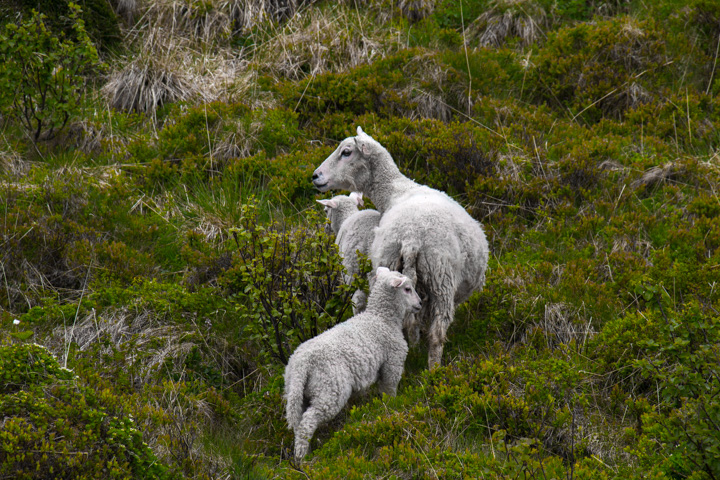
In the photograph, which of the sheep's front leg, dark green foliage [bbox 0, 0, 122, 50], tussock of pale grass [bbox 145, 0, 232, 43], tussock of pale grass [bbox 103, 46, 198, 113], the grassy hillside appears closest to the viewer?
the grassy hillside

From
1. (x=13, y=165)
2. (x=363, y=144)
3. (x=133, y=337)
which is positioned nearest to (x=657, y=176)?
(x=363, y=144)

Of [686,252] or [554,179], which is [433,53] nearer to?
[554,179]

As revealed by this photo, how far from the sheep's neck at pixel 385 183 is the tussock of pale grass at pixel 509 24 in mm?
5699

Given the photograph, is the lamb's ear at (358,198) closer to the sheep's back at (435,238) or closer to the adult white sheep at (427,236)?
the adult white sheep at (427,236)

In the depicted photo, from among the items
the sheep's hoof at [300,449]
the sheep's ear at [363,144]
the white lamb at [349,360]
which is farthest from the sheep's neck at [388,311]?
the sheep's ear at [363,144]

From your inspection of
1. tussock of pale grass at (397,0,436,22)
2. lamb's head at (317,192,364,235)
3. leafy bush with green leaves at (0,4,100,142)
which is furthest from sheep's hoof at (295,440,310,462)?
tussock of pale grass at (397,0,436,22)

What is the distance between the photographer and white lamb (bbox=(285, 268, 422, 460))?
5.23 meters

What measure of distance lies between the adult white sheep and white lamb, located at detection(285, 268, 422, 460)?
0.88 ft

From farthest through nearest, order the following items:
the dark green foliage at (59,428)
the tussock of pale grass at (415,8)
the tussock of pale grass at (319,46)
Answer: the tussock of pale grass at (415,8), the tussock of pale grass at (319,46), the dark green foliage at (59,428)

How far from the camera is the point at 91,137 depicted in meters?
9.80

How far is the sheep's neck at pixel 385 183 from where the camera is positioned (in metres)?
6.99

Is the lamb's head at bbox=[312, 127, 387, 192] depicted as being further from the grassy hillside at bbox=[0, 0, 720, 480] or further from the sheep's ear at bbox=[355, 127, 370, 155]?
the grassy hillside at bbox=[0, 0, 720, 480]

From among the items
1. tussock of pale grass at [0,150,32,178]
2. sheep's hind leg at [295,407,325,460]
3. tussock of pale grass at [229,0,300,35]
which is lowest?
sheep's hind leg at [295,407,325,460]

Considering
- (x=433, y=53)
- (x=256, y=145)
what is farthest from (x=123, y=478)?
(x=433, y=53)
